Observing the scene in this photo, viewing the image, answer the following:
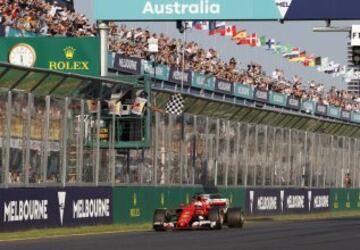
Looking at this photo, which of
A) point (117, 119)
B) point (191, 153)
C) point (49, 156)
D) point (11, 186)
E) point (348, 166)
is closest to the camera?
point (11, 186)

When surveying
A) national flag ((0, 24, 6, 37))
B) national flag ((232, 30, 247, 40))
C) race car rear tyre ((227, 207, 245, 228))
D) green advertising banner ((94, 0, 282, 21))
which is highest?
national flag ((232, 30, 247, 40))

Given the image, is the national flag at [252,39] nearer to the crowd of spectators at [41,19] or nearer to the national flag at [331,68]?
the national flag at [331,68]

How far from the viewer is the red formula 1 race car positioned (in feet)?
80.4

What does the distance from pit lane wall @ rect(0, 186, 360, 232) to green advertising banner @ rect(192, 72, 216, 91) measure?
842 cm

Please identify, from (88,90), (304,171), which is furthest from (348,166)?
(88,90)

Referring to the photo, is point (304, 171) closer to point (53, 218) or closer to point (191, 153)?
point (191, 153)

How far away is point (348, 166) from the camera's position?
152 feet

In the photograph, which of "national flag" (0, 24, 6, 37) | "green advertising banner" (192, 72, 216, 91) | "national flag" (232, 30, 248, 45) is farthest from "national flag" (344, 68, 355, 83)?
"national flag" (0, 24, 6, 37)

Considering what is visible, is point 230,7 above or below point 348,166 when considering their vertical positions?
above

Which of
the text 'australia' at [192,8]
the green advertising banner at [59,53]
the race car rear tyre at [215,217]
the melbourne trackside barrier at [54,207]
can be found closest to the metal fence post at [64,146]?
the melbourne trackside barrier at [54,207]

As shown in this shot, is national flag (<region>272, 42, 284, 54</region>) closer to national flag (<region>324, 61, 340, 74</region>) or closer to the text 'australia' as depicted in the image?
national flag (<region>324, 61, 340, 74</region>)

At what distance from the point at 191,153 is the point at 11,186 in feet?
33.9

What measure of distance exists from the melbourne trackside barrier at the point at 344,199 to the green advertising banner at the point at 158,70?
8215 mm

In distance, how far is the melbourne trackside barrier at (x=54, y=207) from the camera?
72.0ft
